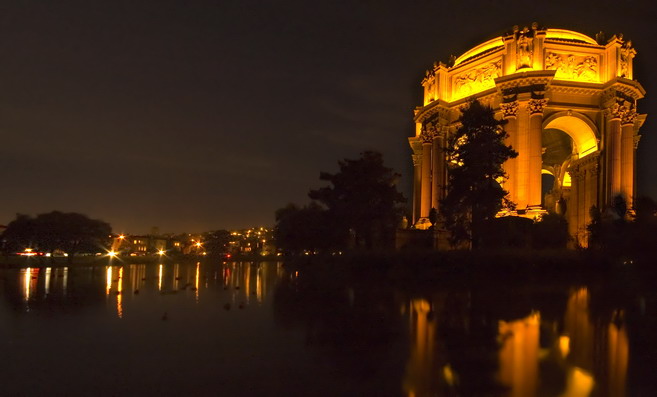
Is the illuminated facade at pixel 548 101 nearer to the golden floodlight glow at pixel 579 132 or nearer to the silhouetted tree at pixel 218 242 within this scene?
the golden floodlight glow at pixel 579 132

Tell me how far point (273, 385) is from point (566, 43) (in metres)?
35.7

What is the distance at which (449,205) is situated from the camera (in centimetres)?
2678

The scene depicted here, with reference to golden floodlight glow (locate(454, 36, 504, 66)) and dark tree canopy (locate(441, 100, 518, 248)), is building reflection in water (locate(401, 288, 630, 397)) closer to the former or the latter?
dark tree canopy (locate(441, 100, 518, 248))

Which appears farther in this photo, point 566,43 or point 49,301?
point 566,43

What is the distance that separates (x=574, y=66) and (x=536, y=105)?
5.41 m

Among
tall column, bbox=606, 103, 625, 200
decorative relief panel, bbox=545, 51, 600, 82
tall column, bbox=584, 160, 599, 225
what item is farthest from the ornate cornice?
tall column, bbox=584, 160, 599, 225

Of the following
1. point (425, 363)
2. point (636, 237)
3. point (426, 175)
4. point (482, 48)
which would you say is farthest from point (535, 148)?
point (425, 363)

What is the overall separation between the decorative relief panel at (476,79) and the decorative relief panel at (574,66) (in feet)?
11.6

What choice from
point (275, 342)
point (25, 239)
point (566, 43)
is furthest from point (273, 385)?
point (25, 239)

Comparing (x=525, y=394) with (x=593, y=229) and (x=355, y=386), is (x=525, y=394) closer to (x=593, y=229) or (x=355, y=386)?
(x=355, y=386)

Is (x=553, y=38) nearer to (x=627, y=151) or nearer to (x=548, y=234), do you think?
(x=627, y=151)

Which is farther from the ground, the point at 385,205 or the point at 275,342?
the point at 385,205

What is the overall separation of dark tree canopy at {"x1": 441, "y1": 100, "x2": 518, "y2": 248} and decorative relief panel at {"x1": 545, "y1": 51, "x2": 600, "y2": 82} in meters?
10.9

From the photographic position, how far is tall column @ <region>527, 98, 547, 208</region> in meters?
→ 31.9
